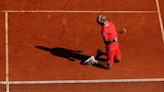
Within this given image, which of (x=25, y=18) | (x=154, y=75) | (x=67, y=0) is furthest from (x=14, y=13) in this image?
(x=154, y=75)

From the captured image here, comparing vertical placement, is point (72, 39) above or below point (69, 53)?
above

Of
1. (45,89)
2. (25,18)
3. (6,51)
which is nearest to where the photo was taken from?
(45,89)

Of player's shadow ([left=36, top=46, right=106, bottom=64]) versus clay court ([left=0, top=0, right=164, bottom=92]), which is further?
player's shadow ([left=36, top=46, right=106, bottom=64])

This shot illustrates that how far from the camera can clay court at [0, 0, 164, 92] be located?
59.4 ft

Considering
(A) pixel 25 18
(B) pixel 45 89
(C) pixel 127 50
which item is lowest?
(B) pixel 45 89

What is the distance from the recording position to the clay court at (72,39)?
59.4 feet

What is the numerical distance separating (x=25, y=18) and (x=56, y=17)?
3.50 ft

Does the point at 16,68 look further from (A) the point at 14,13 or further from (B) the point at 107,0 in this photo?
(B) the point at 107,0

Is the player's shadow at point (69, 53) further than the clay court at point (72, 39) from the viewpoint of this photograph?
Yes

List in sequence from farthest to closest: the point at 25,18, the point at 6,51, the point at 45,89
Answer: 1. the point at 25,18
2. the point at 6,51
3. the point at 45,89

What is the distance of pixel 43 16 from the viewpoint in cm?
2038

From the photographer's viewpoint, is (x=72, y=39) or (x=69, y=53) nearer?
(x=69, y=53)

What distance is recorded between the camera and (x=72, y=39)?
19438 millimetres

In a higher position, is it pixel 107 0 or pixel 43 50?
pixel 107 0
